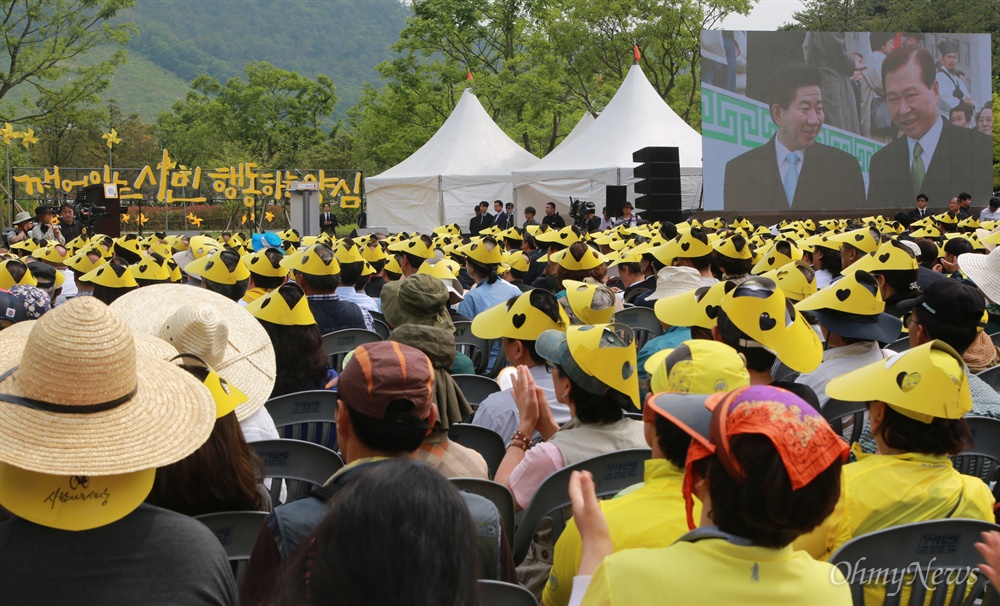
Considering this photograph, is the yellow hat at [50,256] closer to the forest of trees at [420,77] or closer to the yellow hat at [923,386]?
the yellow hat at [923,386]

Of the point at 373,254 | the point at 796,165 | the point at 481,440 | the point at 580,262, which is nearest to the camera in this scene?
the point at 481,440

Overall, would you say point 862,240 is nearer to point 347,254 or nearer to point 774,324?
point 347,254

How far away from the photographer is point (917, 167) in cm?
2803

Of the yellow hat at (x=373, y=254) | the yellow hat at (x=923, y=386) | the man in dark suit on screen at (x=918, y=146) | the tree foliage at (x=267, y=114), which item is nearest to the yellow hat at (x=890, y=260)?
the yellow hat at (x=923, y=386)

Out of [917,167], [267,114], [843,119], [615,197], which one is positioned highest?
[267,114]

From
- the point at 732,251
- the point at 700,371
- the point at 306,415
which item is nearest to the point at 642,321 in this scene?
the point at 732,251

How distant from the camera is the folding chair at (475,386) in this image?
5.30 meters

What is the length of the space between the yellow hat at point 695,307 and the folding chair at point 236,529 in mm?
2732

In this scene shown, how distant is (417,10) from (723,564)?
4480 cm

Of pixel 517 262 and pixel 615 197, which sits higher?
pixel 615 197

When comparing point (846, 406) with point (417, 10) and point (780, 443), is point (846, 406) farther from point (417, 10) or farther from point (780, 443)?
point (417, 10)

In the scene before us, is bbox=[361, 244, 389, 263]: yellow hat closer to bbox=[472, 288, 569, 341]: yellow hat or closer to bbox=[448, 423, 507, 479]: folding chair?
bbox=[472, 288, 569, 341]: yellow hat

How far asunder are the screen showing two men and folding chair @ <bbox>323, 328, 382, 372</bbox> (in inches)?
785

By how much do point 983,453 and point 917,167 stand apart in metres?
26.2
